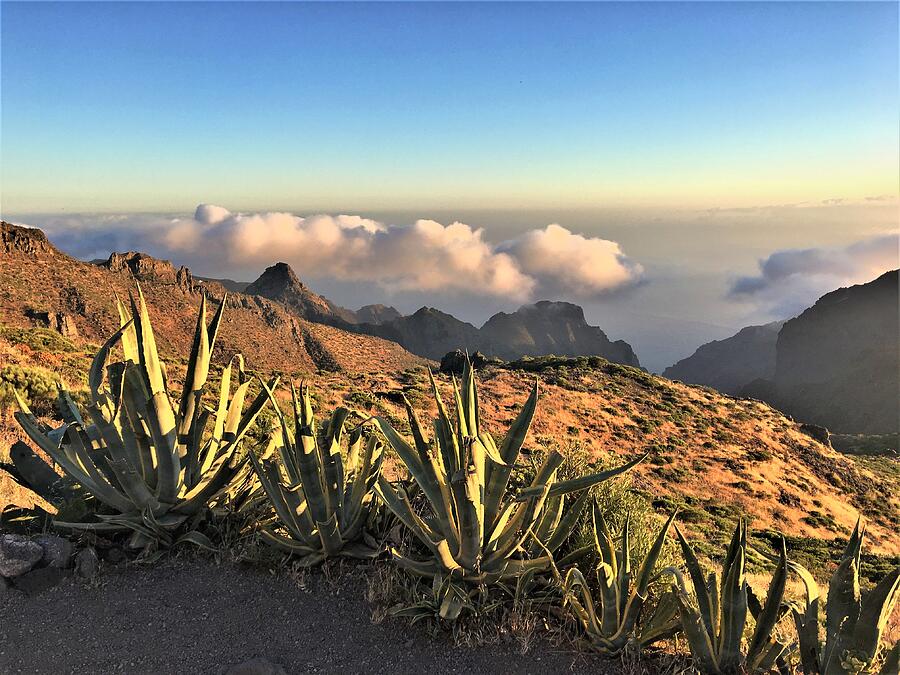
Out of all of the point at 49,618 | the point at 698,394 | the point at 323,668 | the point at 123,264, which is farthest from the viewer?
the point at 123,264

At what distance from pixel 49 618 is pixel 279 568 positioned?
1.62 m

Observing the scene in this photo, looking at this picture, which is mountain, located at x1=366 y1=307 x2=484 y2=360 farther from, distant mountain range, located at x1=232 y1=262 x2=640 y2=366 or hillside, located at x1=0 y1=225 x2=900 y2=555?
hillside, located at x1=0 y1=225 x2=900 y2=555

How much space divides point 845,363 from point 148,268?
123202 millimetres

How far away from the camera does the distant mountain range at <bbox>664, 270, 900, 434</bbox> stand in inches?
3137

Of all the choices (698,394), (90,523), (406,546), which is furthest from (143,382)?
(698,394)

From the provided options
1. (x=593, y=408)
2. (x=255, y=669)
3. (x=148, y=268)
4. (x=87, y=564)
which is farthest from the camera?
(x=148, y=268)

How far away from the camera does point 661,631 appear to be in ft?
11.9

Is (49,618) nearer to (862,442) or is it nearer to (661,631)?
(661,631)

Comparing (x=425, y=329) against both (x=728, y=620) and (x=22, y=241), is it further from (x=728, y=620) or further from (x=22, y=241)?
(x=728, y=620)

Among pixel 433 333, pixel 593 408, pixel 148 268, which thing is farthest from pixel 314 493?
pixel 433 333

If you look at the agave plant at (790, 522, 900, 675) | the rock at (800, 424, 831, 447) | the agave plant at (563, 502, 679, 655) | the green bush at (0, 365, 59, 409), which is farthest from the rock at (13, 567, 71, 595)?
the rock at (800, 424, 831, 447)

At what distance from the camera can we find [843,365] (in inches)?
4213

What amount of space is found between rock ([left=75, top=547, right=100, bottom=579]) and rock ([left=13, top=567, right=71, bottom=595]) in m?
0.13

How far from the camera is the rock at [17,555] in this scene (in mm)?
4180
